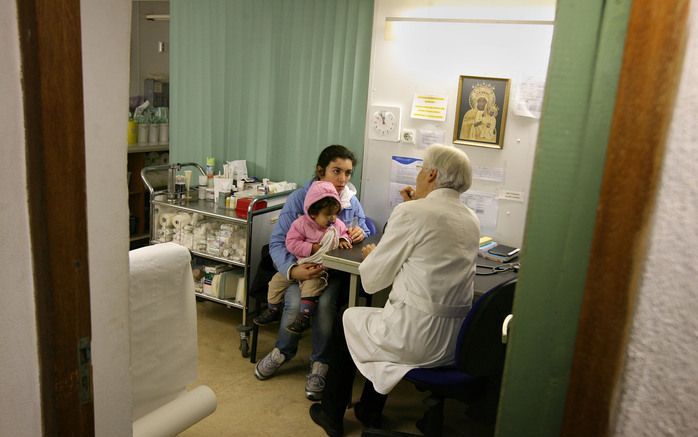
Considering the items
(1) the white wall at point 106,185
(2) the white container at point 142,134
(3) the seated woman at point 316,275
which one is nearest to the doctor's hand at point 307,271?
(3) the seated woman at point 316,275

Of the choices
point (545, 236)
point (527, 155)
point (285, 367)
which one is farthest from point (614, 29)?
point (285, 367)

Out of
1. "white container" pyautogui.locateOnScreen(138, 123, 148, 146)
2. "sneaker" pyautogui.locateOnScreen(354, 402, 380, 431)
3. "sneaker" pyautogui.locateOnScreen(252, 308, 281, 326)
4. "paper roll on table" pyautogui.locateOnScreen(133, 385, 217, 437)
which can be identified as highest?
"white container" pyautogui.locateOnScreen(138, 123, 148, 146)

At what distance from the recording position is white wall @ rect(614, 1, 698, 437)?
2.02 feet

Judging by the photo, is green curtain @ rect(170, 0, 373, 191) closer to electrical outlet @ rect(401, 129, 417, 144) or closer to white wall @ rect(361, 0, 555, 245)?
white wall @ rect(361, 0, 555, 245)

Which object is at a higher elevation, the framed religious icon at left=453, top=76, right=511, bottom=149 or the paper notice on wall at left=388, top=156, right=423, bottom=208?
the framed religious icon at left=453, top=76, right=511, bottom=149

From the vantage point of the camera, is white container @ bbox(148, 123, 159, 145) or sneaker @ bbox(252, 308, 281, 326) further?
white container @ bbox(148, 123, 159, 145)

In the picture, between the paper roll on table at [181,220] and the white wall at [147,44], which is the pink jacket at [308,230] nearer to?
the paper roll on table at [181,220]

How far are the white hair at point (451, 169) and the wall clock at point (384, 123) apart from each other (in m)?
0.97

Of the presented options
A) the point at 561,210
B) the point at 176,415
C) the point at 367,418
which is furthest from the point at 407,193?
the point at 561,210

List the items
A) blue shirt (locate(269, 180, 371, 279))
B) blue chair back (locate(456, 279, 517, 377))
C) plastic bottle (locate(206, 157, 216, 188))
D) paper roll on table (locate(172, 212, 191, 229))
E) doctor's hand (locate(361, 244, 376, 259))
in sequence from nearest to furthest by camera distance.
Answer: blue chair back (locate(456, 279, 517, 377)) < doctor's hand (locate(361, 244, 376, 259)) < blue shirt (locate(269, 180, 371, 279)) < paper roll on table (locate(172, 212, 191, 229)) < plastic bottle (locate(206, 157, 216, 188))

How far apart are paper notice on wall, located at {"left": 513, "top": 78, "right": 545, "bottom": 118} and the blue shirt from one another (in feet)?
3.19

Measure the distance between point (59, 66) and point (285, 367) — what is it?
251cm

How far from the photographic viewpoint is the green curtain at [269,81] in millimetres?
3424

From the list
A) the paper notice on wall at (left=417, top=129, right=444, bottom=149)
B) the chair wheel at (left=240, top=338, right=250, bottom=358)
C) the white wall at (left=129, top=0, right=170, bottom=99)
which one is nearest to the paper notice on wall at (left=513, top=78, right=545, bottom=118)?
the paper notice on wall at (left=417, top=129, right=444, bottom=149)
